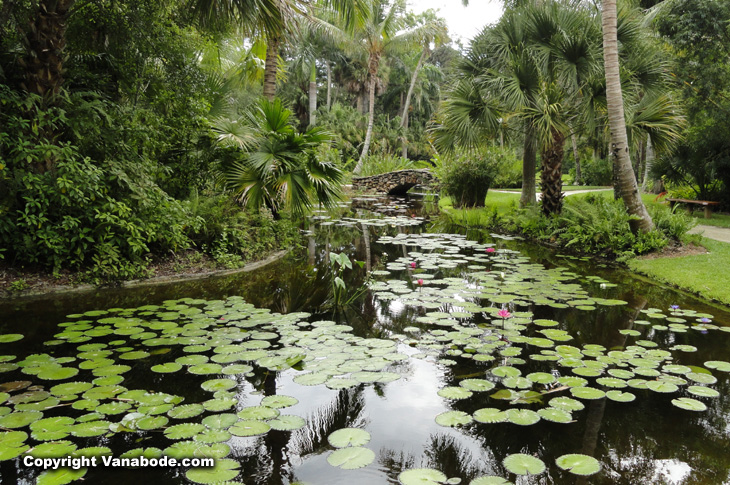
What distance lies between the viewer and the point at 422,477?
236 cm

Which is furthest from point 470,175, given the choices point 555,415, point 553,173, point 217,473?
point 217,473

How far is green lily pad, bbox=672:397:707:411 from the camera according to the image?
305cm

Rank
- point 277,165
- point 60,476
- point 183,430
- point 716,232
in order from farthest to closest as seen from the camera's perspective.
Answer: point 716,232 < point 277,165 < point 183,430 < point 60,476

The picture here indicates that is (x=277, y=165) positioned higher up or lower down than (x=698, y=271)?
higher up

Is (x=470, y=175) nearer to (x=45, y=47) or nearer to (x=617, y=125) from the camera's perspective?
(x=617, y=125)

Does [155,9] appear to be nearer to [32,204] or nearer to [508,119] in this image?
[32,204]

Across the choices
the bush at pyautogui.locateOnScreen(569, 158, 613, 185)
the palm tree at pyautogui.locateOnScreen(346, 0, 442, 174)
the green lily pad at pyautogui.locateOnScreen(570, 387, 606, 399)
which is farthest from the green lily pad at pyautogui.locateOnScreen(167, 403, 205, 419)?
the bush at pyautogui.locateOnScreen(569, 158, 613, 185)

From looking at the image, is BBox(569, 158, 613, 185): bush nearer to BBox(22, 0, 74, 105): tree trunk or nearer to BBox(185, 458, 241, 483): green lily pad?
BBox(22, 0, 74, 105): tree trunk

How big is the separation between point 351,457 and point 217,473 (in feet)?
2.24

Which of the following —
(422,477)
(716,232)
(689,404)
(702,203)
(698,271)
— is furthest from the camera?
(702,203)

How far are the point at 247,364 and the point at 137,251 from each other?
Result: 304 cm

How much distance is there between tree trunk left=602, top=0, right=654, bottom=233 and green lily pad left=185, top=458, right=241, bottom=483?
801 cm

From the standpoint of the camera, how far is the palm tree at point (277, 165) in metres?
7.64

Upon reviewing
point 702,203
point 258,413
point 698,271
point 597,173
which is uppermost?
point 597,173
